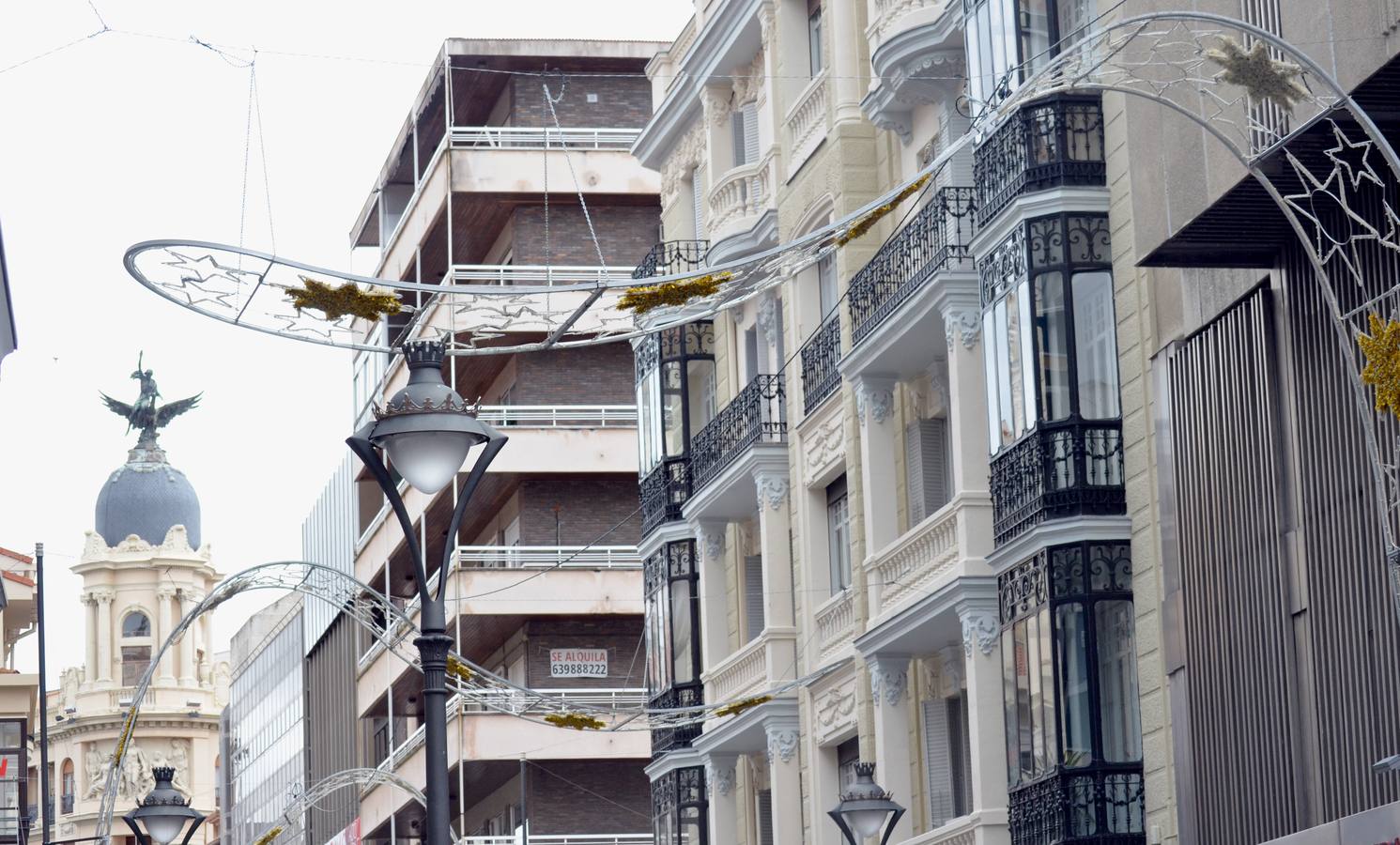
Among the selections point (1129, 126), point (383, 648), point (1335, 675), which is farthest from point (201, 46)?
point (383, 648)

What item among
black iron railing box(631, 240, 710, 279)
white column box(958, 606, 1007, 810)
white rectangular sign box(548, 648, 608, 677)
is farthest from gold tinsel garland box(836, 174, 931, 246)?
white rectangular sign box(548, 648, 608, 677)

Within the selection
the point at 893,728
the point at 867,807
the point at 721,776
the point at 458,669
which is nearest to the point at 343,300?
the point at 867,807

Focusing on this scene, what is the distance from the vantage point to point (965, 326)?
30219mm

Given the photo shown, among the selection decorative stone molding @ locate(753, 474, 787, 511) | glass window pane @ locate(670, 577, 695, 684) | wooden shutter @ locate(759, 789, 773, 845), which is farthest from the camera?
glass window pane @ locate(670, 577, 695, 684)

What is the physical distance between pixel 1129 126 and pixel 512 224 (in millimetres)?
34155

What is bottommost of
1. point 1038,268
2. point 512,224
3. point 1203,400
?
point 1203,400

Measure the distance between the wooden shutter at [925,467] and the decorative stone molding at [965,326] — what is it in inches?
114

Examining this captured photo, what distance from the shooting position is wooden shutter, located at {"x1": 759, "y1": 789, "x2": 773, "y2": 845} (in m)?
39.7

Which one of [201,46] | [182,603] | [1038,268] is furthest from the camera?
[182,603]

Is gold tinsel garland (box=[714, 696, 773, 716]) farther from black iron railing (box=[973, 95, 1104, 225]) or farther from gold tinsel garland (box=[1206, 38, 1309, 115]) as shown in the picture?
gold tinsel garland (box=[1206, 38, 1309, 115])

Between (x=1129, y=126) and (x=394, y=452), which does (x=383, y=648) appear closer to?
(x=1129, y=126)

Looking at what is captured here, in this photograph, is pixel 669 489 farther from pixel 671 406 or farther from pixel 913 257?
pixel 913 257

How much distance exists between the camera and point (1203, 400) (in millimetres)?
24906

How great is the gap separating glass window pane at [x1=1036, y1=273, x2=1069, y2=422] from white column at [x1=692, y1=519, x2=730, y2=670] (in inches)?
550
